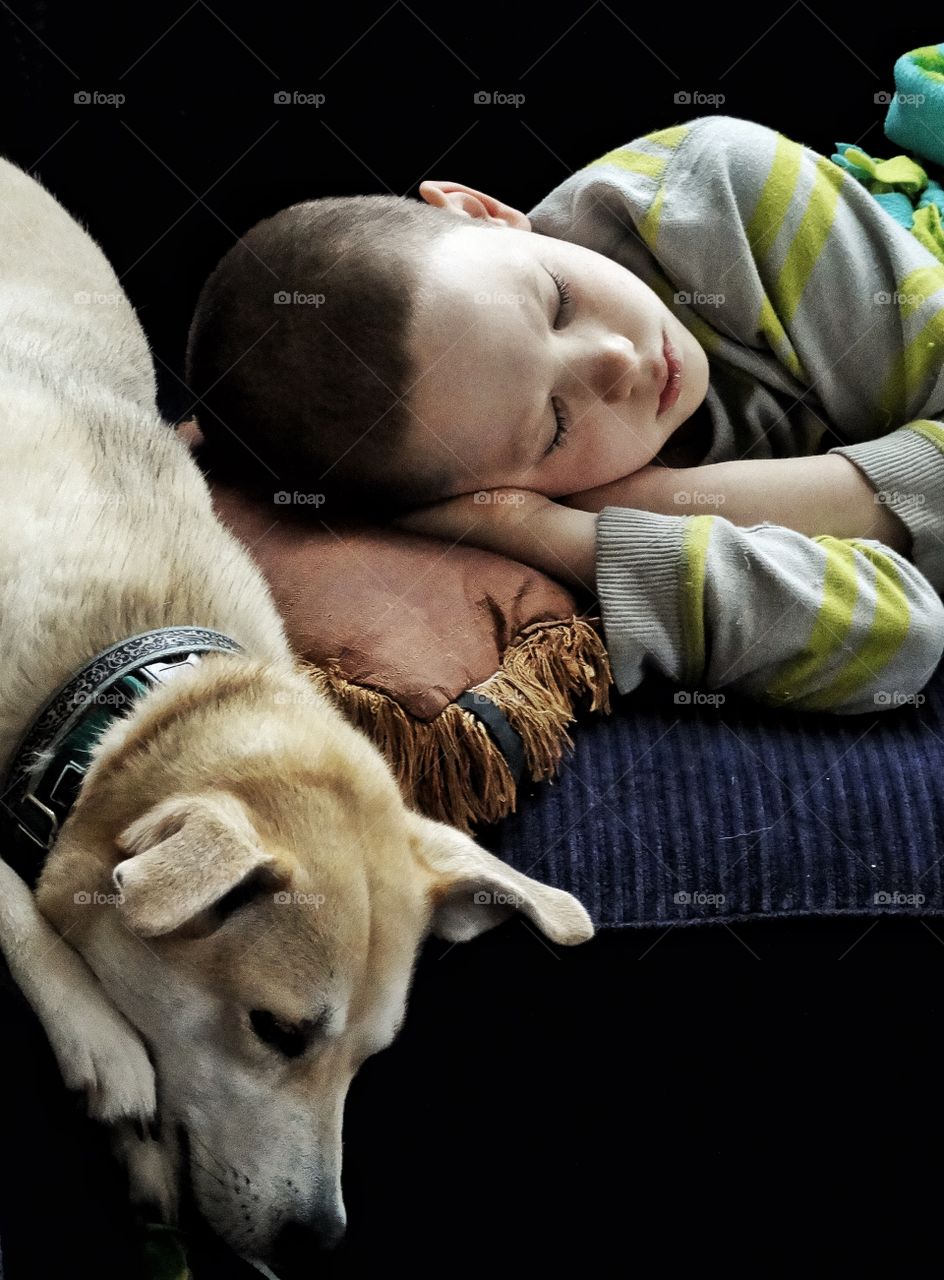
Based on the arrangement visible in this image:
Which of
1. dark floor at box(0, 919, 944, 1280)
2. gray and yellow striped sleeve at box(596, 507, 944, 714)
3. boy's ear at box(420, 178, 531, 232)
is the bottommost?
dark floor at box(0, 919, 944, 1280)

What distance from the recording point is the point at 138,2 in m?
1.90

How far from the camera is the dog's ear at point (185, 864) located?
831 mm

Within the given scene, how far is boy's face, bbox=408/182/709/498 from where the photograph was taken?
1.41 meters

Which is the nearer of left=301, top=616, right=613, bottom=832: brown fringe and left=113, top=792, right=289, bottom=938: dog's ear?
left=113, top=792, right=289, bottom=938: dog's ear

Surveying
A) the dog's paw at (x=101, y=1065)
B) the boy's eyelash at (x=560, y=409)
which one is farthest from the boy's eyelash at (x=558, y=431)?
the dog's paw at (x=101, y=1065)

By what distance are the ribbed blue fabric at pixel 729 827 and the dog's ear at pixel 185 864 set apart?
0.38m

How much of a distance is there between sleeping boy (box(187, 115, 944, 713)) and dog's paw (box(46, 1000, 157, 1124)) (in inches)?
24.9

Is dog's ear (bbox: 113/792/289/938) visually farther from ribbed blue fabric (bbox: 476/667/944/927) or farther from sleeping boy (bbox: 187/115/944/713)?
sleeping boy (bbox: 187/115/944/713)

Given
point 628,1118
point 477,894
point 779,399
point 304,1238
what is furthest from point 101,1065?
point 779,399

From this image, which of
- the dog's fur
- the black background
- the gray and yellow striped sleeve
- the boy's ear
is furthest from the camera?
the boy's ear

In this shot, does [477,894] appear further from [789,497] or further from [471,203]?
[471,203]

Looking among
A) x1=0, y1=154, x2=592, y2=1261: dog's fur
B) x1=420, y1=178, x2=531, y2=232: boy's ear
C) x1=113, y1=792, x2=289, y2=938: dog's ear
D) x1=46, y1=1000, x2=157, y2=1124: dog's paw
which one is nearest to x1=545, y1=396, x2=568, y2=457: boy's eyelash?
x1=420, y1=178, x2=531, y2=232: boy's ear

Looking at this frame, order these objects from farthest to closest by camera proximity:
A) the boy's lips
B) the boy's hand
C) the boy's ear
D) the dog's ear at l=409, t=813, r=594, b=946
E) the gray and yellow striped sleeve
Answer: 1. the boy's ear
2. the boy's lips
3. the boy's hand
4. the gray and yellow striped sleeve
5. the dog's ear at l=409, t=813, r=594, b=946

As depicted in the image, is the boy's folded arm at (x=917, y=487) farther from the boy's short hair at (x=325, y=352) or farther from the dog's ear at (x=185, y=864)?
the dog's ear at (x=185, y=864)
